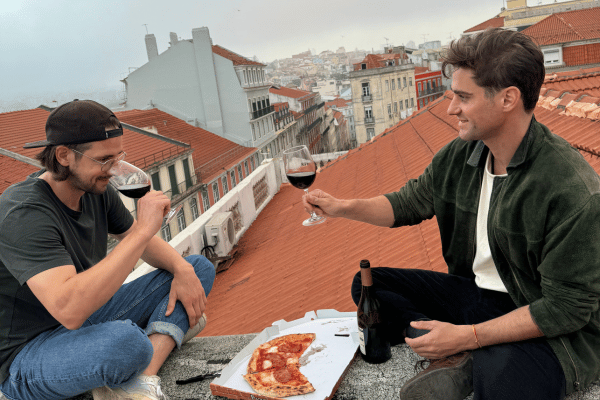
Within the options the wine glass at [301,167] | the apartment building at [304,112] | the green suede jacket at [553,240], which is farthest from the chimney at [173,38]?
the green suede jacket at [553,240]

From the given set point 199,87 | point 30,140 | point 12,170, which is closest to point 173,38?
point 199,87

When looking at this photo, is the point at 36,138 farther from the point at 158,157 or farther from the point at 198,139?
the point at 198,139

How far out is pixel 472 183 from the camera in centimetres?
201

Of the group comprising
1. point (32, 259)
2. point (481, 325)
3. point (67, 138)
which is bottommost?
point (481, 325)

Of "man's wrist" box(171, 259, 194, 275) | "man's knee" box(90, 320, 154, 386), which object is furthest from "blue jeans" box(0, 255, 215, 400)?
"man's wrist" box(171, 259, 194, 275)

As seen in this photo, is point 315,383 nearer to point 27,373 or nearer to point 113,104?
point 27,373

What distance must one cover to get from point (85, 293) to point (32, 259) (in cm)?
22

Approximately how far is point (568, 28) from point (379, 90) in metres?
17.6

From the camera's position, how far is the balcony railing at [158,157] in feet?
61.9

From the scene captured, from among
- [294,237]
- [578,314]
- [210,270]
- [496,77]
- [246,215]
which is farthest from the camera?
[246,215]

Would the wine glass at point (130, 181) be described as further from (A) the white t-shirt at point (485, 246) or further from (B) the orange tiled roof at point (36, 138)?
(B) the orange tiled roof at point (36, 138)

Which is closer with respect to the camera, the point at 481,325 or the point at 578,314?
the point at 578,314

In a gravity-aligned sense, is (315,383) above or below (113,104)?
below

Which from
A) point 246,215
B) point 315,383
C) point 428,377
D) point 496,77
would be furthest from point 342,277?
point 246,215
